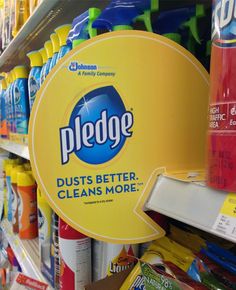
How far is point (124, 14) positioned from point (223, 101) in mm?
312

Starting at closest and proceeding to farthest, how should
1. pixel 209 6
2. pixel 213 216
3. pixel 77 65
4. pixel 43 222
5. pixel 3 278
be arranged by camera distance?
1. pixel 213 216
2. pixel 77 65
3. pixel 209 6
4. pixel 43 222
5. pixel 3 278

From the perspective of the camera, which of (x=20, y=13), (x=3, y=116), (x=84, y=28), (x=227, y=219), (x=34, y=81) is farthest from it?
(x=3, y=116)

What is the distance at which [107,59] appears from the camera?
53cm

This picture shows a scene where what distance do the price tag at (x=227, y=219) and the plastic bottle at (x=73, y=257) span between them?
1.46ft

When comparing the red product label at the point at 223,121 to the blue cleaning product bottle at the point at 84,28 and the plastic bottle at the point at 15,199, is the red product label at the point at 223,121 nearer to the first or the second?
the blue cleaning product bottle at the point at 84,28

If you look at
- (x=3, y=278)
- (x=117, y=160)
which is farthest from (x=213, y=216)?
(x=3, y=278)

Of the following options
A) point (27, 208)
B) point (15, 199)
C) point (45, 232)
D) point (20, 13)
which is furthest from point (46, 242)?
point (20, 13)

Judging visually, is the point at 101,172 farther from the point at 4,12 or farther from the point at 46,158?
the point at 4,12

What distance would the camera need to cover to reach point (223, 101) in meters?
0.40

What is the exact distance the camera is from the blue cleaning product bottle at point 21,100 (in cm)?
117

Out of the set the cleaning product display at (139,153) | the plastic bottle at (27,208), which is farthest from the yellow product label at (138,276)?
the plastic bottle at (27,208)

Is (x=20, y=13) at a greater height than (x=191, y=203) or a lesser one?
greater

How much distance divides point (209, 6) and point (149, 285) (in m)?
0.61

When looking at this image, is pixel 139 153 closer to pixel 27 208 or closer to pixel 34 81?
pixel 34 81
